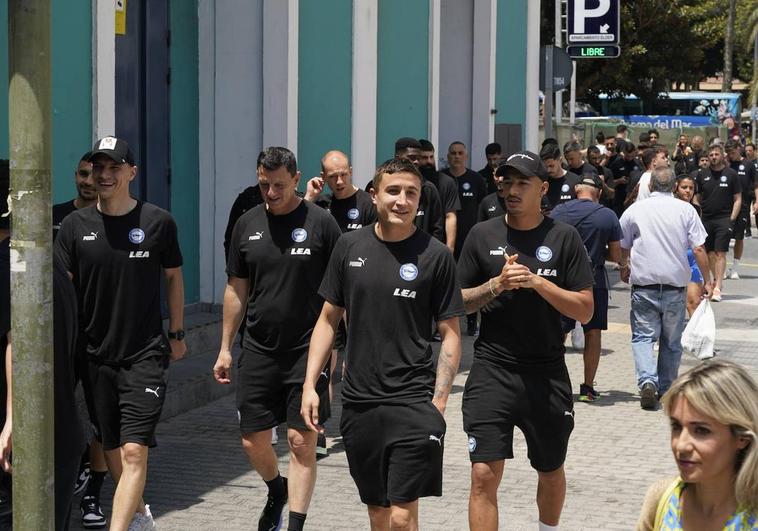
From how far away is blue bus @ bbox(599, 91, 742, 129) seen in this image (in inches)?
2228

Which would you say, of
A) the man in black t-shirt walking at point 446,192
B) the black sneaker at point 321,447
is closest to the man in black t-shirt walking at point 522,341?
the black sneaker at point 321,447

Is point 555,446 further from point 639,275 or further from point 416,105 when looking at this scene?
point 416,105

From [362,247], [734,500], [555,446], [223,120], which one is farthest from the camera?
[223,120]

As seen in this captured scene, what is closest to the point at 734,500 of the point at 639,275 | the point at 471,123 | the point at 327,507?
the point at 327,507

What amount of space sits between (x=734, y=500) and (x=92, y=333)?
4023 mm

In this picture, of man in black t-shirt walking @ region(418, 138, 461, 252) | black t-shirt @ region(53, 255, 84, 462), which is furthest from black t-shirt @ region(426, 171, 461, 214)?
black t-shirt @ region(53, 255, 84, 462)

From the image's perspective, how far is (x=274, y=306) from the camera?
7289mm

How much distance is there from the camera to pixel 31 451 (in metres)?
4.05

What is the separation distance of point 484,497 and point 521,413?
43 centimetres

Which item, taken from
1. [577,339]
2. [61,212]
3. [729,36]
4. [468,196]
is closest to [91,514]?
[61,212]

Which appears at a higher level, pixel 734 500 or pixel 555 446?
pixel 734 500

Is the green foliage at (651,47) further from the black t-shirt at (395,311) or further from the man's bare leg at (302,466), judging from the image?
the black t-shirt at (395,311)

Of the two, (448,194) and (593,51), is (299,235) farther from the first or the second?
(593,51)

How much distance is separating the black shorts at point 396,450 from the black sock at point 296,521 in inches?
39.1
